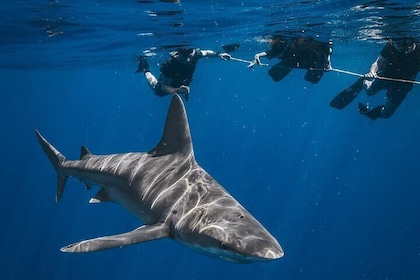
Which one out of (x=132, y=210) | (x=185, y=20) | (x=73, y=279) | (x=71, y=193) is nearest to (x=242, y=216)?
(x=132, y=210)

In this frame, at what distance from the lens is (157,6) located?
45.1ft

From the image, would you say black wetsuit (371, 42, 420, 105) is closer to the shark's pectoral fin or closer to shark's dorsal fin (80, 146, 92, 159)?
shark's dorsal fin (80, 146, 92, 159)

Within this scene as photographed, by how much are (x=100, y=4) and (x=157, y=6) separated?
1.93 m

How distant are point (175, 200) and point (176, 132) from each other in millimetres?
1360

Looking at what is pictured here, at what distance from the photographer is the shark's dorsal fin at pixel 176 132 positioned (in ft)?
21.5

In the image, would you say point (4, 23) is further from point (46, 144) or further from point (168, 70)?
point (46, 144)

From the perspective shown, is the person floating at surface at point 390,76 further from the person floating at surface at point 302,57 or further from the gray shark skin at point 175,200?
the gray shark skin at point 175,200

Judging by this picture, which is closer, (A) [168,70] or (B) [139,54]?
(A) [168,70]

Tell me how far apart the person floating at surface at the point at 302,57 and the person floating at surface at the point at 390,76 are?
53.1 inches

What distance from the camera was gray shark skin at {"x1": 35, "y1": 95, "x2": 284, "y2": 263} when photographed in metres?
4.37

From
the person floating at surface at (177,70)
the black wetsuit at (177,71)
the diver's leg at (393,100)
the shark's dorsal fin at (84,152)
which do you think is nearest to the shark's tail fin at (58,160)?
the shark's dorsal fin at (84,152)

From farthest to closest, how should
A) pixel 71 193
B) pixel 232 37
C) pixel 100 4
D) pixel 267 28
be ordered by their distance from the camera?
1. pixel 71 193
2. pixel 232 37
3. pixel 267 28
4. pixel 100 4

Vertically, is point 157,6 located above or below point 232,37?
above

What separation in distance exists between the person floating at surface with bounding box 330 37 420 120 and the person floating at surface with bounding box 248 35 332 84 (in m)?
1.35
